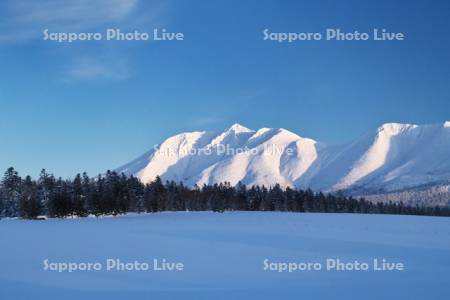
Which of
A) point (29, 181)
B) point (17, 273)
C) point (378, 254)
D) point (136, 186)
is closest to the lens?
point (17, 273)

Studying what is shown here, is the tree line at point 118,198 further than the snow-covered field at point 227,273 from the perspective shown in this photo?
Yes

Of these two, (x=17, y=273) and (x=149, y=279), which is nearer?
(x=149, y=279)

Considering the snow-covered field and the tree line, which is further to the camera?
the tree line

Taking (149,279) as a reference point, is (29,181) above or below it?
above

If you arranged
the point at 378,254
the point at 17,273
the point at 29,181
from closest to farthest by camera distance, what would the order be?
1. the point at 17,273
2. the point at 378,254
3. the point at 29,181

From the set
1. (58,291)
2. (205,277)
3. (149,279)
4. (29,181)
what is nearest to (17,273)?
(58,291)

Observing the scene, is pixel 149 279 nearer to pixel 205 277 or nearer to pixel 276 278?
pixel 205 277

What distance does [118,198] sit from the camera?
9419 cm

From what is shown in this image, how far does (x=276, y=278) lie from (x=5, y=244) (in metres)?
21.7

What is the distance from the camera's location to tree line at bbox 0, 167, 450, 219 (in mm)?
87062

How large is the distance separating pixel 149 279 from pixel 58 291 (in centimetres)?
372

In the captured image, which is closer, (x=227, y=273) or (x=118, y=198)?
(x=227, y=273)

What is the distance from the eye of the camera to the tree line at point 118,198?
286 ft

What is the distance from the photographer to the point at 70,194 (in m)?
89.7
